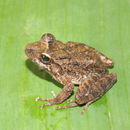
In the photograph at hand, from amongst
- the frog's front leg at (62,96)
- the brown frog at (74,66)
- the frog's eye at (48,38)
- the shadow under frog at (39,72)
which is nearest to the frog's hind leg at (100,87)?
the brown frog at (74,66)

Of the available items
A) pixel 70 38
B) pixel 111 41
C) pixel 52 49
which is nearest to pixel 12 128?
pixel 52 49

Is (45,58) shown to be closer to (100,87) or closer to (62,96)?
(62,96)

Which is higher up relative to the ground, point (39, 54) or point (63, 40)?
point (63, 40)

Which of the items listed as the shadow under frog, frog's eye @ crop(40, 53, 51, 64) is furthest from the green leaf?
frog's eye @ crop(40, 53, 51, 64)

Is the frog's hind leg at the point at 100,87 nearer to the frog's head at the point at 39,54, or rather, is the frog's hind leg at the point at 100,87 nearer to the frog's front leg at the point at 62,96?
the frog's front leg at the point at 62,96

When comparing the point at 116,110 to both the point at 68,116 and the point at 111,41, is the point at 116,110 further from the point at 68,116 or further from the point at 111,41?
the point at 111,41

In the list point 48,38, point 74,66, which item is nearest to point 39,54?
point 48,38

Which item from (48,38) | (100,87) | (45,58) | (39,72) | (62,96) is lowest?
(62,96)
